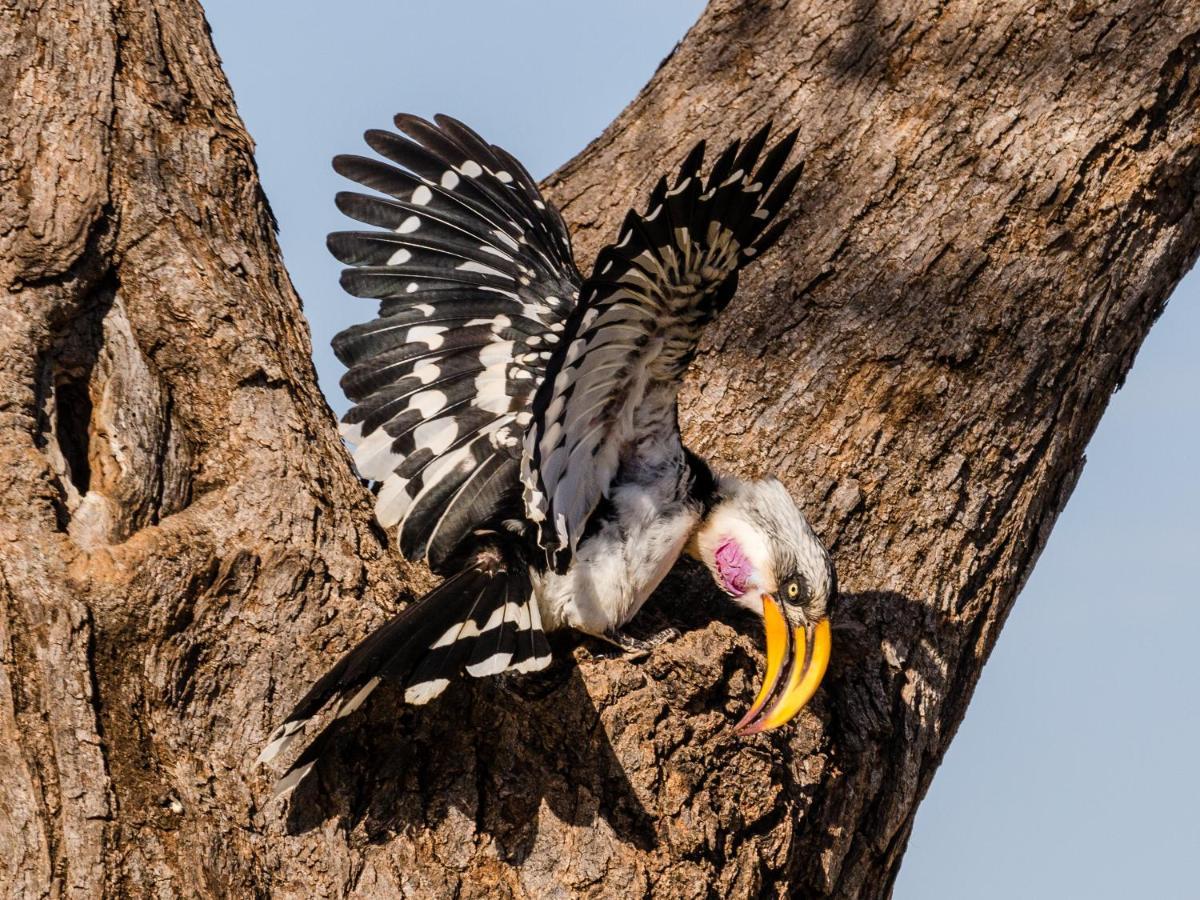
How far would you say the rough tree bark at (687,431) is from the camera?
241cm

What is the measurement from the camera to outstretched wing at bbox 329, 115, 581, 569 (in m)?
3.08

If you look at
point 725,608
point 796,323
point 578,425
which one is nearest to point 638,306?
point 578,425

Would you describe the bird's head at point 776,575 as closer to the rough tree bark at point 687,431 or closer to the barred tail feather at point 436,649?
the rough tree bark at point 687,431

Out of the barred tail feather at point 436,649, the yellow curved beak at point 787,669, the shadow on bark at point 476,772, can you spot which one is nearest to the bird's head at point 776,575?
the yellow curved beak at point 787,669

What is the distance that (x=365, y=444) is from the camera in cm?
312

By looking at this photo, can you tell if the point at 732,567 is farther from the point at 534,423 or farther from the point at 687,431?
the point at 534,423

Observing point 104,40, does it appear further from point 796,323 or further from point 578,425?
point 796,323

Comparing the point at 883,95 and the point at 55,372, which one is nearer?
the point at 55,372

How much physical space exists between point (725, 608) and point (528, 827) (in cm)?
103

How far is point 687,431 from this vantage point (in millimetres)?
3338

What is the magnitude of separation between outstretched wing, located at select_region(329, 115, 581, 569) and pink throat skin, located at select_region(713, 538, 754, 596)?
20.1 inches

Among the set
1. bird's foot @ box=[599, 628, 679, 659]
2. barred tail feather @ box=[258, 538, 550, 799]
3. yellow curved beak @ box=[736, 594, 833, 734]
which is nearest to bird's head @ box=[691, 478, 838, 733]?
yellow curved beak @ box=[736, 594, 833, 734]

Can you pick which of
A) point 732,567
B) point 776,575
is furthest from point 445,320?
point 776,575

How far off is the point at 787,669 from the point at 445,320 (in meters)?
1.19
